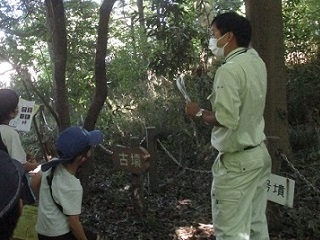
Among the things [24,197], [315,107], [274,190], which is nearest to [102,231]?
[24,197]

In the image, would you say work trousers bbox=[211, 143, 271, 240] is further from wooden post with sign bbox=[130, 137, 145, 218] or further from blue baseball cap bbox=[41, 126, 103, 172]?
wooden post with sign bbox=[130, 137, 145, 218]

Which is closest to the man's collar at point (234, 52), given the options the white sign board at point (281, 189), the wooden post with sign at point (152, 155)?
the white sign board at point (281, 189)

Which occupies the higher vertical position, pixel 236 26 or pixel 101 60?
pixel 236 26

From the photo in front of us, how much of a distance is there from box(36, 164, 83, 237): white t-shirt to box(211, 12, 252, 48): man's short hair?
1.34 m

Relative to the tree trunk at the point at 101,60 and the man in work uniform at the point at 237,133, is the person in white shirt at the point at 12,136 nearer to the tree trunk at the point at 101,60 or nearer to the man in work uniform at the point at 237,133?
the man in work uniform at the point at 237,133

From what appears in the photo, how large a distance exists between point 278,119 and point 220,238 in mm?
1657

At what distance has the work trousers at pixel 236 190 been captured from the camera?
298cm

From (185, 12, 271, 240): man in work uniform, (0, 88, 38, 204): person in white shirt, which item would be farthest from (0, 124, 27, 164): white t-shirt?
(185, 12, 271, 240): man in work uniform

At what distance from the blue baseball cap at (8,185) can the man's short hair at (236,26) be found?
158 centimetres

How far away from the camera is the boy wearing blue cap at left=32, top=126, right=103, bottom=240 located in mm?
2699

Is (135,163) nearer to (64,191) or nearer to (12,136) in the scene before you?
(12,136)

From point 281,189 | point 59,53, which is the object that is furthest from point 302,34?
point 281,189

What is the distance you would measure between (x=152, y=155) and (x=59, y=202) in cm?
300

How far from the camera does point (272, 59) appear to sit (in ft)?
14.3
